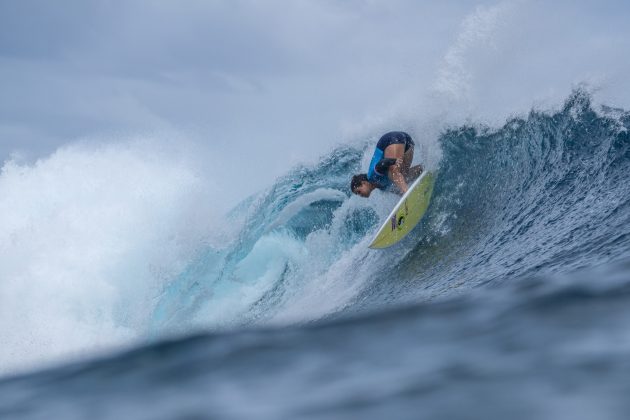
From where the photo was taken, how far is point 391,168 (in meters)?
8.85

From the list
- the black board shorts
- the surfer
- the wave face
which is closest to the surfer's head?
the surfer

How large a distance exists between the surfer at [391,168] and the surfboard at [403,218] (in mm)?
254

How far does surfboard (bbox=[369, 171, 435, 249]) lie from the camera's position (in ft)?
26.9

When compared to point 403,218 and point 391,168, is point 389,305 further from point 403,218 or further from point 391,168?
point 391,168

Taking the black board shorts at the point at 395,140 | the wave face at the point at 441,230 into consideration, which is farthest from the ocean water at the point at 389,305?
the black board shorts at the point at 395,140

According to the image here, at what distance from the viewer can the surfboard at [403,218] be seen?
26.9 ft

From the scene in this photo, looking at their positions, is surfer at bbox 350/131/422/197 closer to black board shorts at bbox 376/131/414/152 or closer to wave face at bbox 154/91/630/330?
black board shorts at bbox 376/131/414/152

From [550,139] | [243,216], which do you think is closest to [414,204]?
[550,139]

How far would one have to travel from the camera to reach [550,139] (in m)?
9.16

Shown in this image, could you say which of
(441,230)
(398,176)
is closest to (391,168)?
(398,176)

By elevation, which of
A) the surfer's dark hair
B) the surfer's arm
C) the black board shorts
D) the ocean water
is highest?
the black board shorts

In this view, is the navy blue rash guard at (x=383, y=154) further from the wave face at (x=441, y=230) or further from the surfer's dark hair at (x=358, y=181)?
the wave face at (x=441, y=230)

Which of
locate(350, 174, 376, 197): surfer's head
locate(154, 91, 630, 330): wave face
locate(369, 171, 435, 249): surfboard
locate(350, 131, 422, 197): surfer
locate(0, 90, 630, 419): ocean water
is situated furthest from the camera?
locate(350, 174, 376, 197): surfer's head

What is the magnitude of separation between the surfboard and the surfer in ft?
0.83
